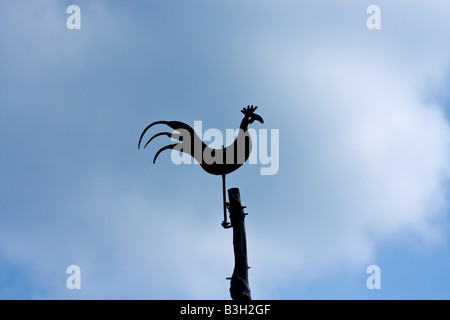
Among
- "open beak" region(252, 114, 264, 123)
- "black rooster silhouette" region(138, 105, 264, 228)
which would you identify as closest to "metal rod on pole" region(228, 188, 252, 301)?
"black rooster silhouette" region(138, 105, 264, 228)

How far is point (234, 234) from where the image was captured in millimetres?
8578

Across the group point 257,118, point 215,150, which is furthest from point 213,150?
point 257,118

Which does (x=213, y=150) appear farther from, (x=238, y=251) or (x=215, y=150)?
(x=238, y=251)

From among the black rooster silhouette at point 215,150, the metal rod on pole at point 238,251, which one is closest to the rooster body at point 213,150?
the black rooster silhouette at point 215,150

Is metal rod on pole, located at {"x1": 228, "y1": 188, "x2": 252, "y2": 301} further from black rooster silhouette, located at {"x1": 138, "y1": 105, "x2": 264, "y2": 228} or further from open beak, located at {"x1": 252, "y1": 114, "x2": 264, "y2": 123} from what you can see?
open beak, located at {"x1": 252, "y1": 114, "x2": 264, "y2": 123}

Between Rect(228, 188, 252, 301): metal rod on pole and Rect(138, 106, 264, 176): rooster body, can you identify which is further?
Rect(138, 106, 264, 176): rooster body

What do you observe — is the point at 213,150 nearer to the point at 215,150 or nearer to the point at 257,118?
the point at 215,150

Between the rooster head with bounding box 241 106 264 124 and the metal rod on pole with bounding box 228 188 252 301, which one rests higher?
the rooster head with bounding box 241 106 264 124

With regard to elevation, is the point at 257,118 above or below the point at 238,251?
above

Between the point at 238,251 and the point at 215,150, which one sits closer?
the point at 238,251
